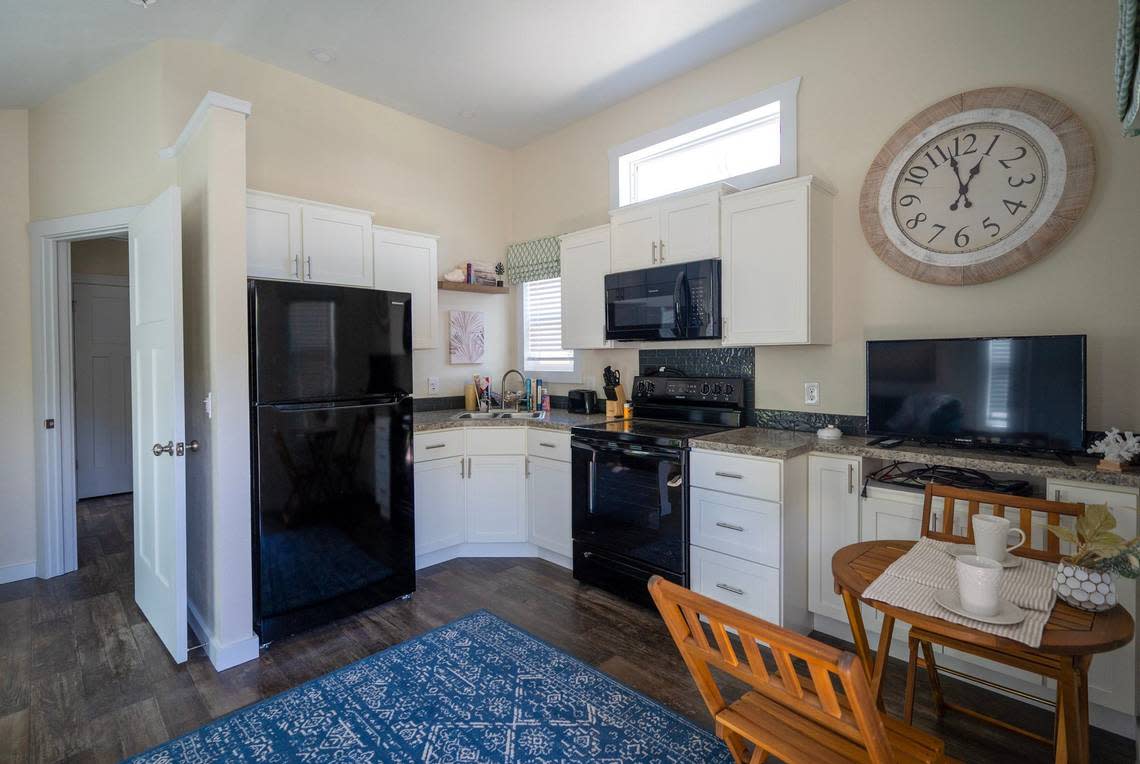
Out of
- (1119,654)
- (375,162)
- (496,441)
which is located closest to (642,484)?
(496,441)

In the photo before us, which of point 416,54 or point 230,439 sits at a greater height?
point 416,54

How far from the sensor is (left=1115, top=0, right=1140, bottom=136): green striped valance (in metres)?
0.88

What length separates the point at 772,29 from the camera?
307 centimetres

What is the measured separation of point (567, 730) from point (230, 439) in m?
1.86

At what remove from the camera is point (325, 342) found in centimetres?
272

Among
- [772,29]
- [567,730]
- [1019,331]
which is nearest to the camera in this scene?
[567,730]

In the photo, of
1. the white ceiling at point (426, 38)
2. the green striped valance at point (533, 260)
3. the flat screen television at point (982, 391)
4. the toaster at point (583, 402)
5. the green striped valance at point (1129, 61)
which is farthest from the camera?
the green striped valance at point (533, 260)

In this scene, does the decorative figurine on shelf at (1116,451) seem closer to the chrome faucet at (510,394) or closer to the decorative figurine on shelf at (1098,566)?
the decorative figurine on shelf at (1098,566)

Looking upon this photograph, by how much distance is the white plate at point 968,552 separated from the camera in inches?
61.2

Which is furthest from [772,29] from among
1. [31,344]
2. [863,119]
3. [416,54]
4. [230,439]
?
[31,344]

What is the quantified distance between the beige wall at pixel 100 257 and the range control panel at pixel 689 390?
506 centimetres

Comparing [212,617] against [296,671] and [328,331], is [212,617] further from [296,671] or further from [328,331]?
[328,331]

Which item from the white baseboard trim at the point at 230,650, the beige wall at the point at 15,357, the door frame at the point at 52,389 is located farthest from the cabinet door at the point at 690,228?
the beige wall at the point at 15,357

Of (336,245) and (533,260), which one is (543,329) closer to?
(533,260)
